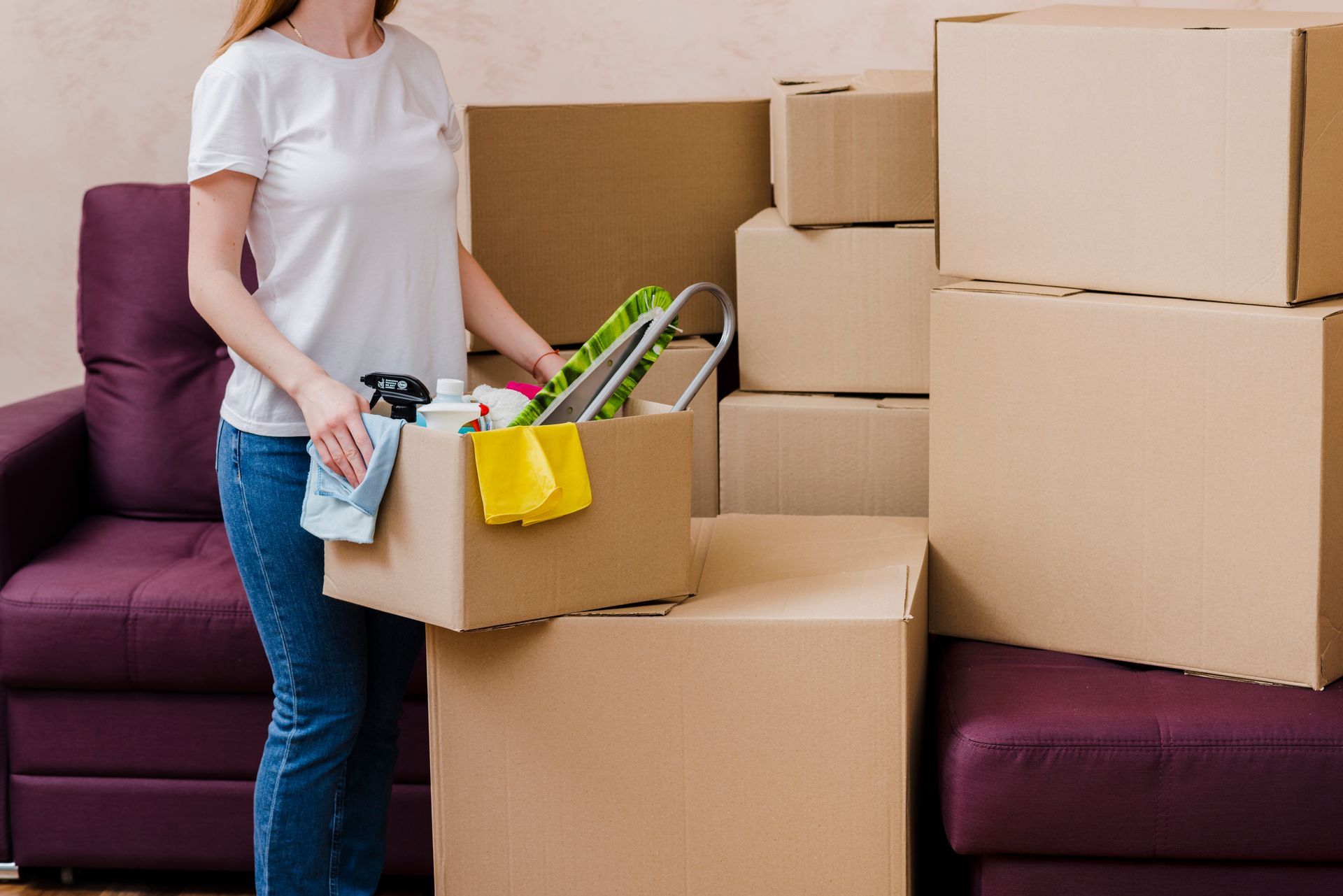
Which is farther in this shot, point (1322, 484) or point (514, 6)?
point (514, 6)

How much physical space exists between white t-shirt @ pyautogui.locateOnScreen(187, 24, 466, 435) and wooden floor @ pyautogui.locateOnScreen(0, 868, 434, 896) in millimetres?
741

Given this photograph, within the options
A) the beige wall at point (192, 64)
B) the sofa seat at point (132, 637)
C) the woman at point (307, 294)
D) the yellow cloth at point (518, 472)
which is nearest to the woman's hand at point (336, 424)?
the woman at point (307, 294)

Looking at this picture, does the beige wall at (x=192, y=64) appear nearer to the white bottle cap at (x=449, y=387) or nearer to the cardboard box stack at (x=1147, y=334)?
the cardboard box stack at (x=1147, y=334)

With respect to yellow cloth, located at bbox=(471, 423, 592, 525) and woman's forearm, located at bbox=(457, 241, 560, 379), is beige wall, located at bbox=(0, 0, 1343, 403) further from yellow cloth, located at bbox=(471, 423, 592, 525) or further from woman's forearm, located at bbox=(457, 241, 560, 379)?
yellow cloth, located at bbox=(471, 423, 592, 525)

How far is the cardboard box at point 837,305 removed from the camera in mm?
1798

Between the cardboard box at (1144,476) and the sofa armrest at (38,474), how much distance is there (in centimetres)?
120

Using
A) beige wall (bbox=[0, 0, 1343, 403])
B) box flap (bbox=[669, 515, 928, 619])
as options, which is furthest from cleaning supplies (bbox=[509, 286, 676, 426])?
beige wall (bbox=[0, 0, 1343, 403])

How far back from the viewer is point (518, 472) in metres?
1.27

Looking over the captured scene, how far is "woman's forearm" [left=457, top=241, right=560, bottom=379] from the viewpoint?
1.60 meters

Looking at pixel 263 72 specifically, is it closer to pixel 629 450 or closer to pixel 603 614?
pixel 629 450

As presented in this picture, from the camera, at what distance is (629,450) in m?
1.35

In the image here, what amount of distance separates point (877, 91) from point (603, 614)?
0.80 m

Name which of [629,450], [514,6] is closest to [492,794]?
[629,450]

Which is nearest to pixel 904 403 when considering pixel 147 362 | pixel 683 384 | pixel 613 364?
pixel 683 384
